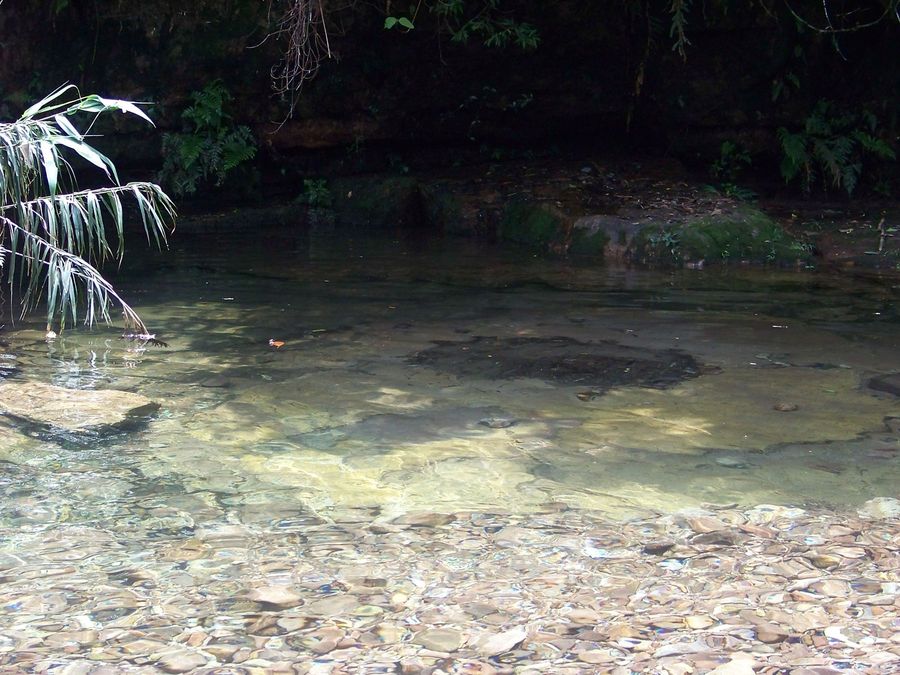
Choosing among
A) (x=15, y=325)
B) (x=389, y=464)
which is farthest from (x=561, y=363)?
(x=15, y=325)

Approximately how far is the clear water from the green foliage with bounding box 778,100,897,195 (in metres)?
3.14

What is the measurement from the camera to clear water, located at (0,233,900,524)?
3.71m

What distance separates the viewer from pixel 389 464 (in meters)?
4.04

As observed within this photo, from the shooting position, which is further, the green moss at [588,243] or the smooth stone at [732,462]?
the green moss at [588,243]

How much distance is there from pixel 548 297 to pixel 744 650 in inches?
202

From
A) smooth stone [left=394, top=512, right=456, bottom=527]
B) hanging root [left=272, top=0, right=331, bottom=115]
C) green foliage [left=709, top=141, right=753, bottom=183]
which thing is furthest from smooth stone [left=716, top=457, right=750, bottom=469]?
green foliage [left=709, top=141, right=753, bottom=183]

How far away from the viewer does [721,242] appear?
9.45 m

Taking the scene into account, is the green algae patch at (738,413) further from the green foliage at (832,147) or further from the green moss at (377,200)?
the green moss at (377,200)

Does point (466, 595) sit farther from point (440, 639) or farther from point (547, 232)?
point (547, 232)

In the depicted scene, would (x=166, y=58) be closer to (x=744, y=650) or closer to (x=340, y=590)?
(x=340, y=590)

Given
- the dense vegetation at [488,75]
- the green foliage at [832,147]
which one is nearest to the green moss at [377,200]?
the dense vegetation at [488,75]

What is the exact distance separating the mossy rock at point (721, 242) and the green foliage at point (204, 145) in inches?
201

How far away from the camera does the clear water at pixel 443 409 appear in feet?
12.2

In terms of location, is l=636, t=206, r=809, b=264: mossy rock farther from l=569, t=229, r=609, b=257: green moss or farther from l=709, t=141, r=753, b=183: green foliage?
l=709, t=141, r=753, b=183: green foliage
